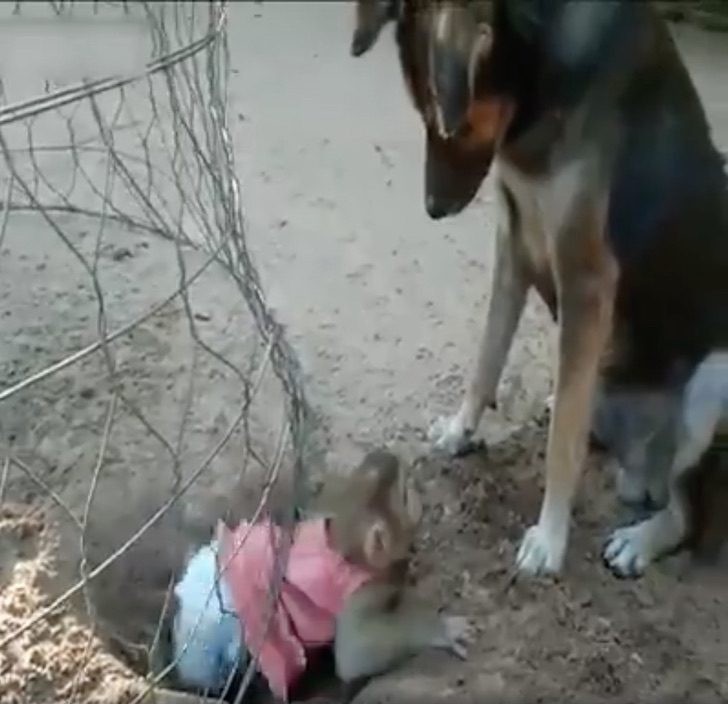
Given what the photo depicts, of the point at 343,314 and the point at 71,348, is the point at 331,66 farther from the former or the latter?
the point at 71,348

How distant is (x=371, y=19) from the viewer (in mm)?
780

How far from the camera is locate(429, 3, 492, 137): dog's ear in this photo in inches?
31.3

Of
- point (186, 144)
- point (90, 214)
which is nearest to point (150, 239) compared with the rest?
point (90, 214)

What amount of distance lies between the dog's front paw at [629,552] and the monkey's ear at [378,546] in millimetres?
197

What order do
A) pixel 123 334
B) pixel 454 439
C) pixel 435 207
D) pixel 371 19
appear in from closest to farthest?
pixel 371 19, pixel 435 207, pixel 123 334, pixel 454 439

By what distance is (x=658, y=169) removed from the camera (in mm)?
1012

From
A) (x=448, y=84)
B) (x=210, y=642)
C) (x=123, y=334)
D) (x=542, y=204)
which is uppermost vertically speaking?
(x=448, y=84)

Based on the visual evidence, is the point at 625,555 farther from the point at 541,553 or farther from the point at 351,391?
the point at 351,391

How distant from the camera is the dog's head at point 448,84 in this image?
2.60 ft

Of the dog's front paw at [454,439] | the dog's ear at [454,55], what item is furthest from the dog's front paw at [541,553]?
the dog's ear at [454,55]

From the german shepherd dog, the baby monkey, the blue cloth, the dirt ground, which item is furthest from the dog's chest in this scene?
the blue cloth

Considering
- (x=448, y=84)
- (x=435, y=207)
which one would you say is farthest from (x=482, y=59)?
(x=435, y=207)

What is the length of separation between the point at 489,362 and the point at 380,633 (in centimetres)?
29

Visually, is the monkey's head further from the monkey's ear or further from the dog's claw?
the dog's claw
